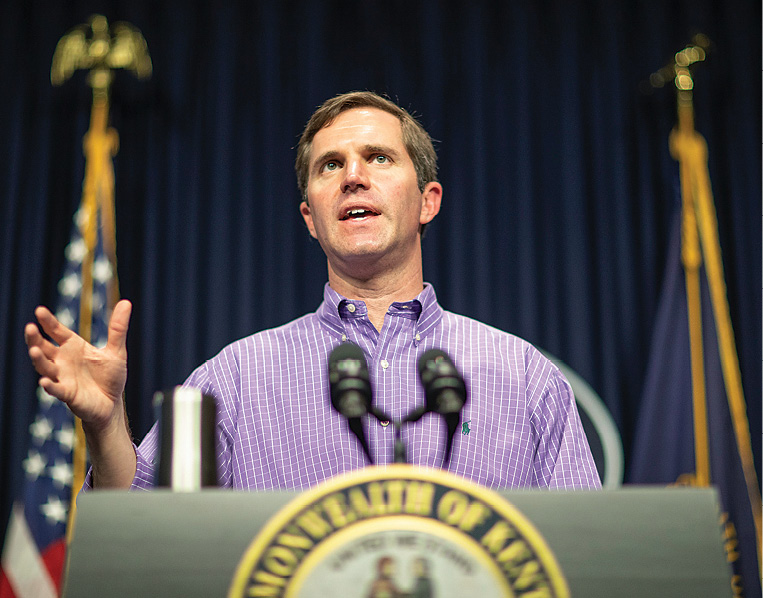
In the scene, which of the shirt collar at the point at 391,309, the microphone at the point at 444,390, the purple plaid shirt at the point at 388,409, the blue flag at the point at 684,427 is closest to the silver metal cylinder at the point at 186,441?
the microphone at the point at 444,390

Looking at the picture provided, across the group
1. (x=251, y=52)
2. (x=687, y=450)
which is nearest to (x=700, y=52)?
(x=687, y=450)

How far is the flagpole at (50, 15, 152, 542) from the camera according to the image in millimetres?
2969

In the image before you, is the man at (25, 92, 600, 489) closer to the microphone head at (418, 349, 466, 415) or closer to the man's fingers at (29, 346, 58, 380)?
the man's fingers at (29, 346, 58, 380)

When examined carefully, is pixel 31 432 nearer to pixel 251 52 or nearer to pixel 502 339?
pixel 251 52

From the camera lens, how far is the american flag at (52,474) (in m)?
2.62

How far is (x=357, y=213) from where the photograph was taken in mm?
1504

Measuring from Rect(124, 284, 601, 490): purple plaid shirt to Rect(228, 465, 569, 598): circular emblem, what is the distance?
64cm

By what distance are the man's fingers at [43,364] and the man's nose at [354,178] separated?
2.31 ft

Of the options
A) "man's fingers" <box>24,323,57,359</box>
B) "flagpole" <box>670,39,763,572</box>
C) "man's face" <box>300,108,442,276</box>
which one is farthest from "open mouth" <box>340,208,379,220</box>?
"flagpole" <box>670,39,763,572</box>

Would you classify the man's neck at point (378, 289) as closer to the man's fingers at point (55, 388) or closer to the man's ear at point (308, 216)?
the man's ear at point (308, 216)

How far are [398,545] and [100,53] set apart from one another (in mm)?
3031

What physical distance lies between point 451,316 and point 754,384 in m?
2.05

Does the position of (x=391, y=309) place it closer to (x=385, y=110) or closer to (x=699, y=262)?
(x=385, y=110)

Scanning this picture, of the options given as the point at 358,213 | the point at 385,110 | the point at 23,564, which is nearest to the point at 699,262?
the point at 385,110
